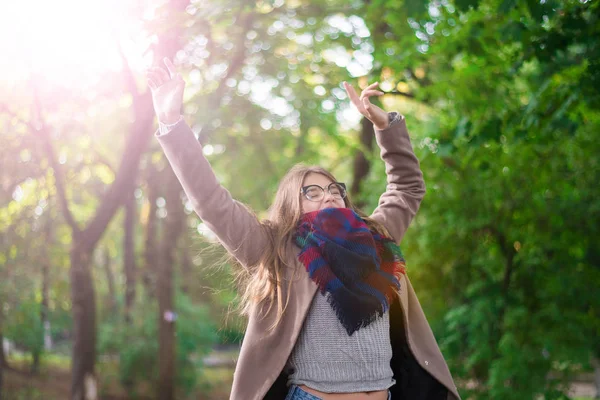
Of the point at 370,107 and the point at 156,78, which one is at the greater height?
the point at 156,78

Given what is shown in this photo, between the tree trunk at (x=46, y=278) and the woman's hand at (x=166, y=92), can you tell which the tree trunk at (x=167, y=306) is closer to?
the tree trunk at (x=46, y=278)

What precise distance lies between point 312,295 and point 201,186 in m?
0.64

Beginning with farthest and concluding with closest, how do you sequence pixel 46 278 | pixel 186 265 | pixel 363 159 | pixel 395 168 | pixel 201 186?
pixel 186 265 → pixel 46 278 → pixel 363 159 → pixel 395 168 → pixel 201 186

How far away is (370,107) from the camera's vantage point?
3.22 m

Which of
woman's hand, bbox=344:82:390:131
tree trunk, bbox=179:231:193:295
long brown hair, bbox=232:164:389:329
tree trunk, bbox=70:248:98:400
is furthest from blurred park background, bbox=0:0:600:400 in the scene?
tree trunk, bbox=179:231:193:295

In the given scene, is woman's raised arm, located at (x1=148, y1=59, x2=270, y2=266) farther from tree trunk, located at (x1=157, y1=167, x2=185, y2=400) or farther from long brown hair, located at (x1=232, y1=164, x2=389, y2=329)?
tree trunk, located at (x1=157, y1=167, x2=185, y2=400)

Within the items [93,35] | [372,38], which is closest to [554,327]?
[372,38]

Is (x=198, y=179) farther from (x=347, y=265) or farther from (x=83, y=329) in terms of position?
(x=83, y=329)

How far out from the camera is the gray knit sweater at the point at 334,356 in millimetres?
2658

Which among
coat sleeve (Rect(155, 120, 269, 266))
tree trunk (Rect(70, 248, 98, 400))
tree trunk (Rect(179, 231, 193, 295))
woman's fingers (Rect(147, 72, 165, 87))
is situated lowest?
tree trunk (Rect(179, 231, 193, 295))

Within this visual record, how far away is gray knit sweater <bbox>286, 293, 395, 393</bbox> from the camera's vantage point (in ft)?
8.72

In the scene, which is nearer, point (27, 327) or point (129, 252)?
point (27, 327)

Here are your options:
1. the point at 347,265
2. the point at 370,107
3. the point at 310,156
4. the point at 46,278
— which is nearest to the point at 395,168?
the point at 370,107

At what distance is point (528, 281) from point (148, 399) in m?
10.7
